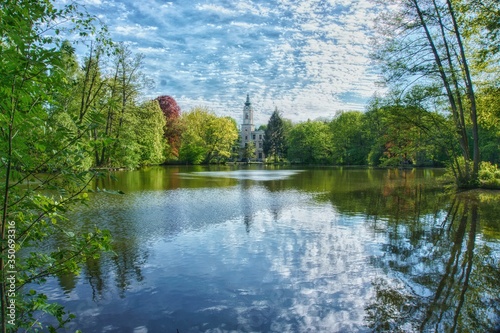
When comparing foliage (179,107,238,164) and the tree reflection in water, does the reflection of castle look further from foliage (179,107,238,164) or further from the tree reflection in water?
the tree reflection in water

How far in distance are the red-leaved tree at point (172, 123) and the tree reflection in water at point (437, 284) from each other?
5642cm

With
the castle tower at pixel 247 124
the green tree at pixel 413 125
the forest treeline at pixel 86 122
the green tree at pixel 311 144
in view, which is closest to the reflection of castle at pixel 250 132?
the castle tower at pixel 247 124

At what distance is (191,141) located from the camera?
6700 centimetres

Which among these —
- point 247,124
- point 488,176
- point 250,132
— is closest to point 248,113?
point 247,124

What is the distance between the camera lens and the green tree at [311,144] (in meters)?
78.4

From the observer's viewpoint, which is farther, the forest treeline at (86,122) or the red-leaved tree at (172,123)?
the red-leaved tree at (172,123)

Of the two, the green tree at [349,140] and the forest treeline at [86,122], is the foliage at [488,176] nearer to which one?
the forest treeline at [86,122]

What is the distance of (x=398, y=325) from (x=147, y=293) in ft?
12.8

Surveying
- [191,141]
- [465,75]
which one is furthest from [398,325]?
[191,141]

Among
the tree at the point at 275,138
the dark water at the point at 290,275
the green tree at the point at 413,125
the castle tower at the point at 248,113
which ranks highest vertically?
the castle tower at the point at 248,113

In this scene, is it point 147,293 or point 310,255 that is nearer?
point 147,293

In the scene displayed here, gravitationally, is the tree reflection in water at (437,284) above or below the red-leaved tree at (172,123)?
below

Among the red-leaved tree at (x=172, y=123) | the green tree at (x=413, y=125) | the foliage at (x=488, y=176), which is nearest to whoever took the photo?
the green tree at (x=413, y=125)

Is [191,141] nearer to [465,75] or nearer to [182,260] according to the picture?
[465,75]
